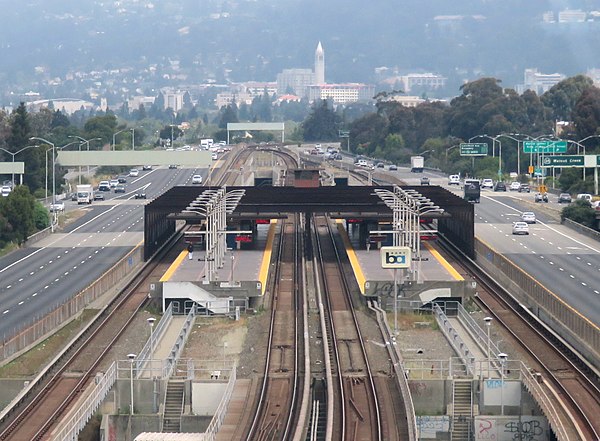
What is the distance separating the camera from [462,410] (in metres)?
34.2

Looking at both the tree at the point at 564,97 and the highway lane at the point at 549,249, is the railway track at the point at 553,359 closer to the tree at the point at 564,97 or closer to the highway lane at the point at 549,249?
the highway lane at the point at 549,249

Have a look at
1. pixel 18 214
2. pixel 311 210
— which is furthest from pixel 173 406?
pixel 18 214

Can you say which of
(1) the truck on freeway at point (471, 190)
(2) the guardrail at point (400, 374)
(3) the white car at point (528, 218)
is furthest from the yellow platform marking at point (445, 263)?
(1) the truck on freeway at point (471, 190)

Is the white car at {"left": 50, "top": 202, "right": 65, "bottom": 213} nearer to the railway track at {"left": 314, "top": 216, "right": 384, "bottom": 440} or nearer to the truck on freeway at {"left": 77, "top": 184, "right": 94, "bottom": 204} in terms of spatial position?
the truck on freeway at {"left": 77, "top": 184, "right": 94, "bottom": 204}

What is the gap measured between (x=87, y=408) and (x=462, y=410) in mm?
9425

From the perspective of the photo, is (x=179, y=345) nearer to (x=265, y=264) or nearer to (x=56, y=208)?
(x=265, y=264)

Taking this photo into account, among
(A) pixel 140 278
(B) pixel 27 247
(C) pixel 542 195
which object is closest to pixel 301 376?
(A) pixel 140 278

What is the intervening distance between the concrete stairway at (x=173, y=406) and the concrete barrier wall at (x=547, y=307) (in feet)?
36.8

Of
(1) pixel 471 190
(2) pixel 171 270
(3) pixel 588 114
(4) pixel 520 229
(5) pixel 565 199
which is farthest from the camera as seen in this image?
(3) pixel 588 114

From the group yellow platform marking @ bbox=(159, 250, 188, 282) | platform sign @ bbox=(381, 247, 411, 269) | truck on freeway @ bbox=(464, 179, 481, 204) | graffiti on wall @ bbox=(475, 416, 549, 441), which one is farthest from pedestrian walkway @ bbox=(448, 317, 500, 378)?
truck on freeway @ bbox=(464, 179, 481, 204)

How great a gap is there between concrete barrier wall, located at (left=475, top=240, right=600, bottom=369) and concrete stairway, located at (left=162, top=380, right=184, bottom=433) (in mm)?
11210

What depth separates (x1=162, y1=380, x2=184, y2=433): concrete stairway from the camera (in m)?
33.5

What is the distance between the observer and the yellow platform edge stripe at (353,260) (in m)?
47.8

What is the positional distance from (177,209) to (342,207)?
7.30m
